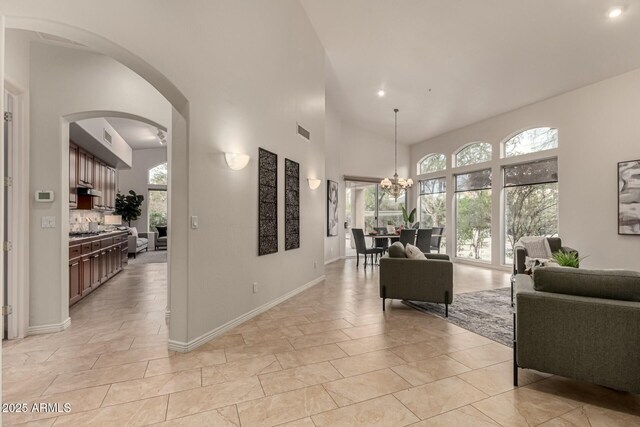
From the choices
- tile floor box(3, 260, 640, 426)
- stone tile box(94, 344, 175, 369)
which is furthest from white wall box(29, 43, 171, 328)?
stone tile box(94, 344, 175, 369)

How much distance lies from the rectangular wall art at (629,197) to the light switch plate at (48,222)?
7.96 meters

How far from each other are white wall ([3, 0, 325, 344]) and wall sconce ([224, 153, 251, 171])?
8 cm

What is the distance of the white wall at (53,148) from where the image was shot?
321cm

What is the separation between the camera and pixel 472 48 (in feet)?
16.2

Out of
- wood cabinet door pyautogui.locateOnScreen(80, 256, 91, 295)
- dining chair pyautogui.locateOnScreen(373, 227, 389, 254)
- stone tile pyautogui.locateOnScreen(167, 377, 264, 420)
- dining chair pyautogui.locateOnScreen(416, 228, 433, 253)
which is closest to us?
stone tile pyautogui.locateOnScreen(167, 377, 264, 420)

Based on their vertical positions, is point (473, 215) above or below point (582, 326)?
above

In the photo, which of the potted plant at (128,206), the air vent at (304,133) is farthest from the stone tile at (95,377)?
the potted plant at (128,206)

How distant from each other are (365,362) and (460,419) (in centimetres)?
87

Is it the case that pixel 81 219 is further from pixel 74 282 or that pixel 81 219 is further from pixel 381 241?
pixel 381 241

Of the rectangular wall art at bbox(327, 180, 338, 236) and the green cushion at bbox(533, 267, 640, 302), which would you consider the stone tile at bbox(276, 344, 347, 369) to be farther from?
the rectangular wall art at bbox(327, 180, 338, 236)

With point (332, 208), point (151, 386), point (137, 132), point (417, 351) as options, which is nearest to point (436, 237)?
point (332, 208)

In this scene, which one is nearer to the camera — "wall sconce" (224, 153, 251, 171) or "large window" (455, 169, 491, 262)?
"wall sconce" (224, 153, 251, 171)

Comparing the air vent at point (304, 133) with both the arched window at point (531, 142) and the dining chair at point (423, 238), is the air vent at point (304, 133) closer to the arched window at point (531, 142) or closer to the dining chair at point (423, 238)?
the dining chair at point (423, 238)

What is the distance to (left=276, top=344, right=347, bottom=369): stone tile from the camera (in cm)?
261
